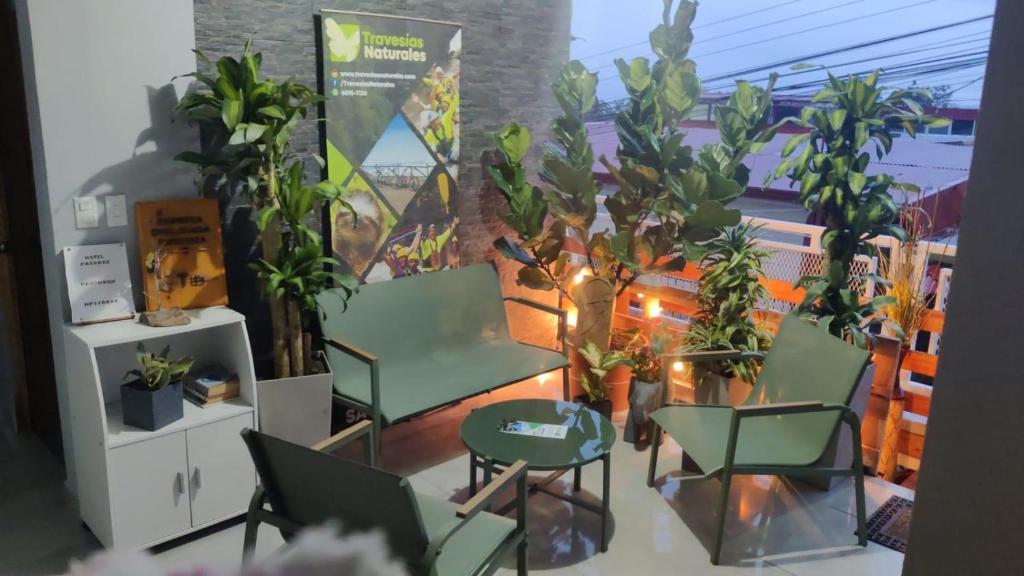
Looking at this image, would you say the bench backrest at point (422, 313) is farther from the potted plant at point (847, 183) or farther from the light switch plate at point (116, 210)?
the potted plant at point (847, 183)

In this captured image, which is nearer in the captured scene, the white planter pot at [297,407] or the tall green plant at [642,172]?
the white planter pot at [297,407]

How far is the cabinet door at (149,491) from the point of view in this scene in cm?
298

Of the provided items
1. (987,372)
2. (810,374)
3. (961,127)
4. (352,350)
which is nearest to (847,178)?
(961,127)

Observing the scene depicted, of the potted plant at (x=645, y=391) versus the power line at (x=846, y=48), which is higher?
the power line at (x=846, y=48)

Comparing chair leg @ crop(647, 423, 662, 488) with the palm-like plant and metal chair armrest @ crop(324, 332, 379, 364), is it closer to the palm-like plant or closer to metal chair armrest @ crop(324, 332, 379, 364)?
the palm-like plant

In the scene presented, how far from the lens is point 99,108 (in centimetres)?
312

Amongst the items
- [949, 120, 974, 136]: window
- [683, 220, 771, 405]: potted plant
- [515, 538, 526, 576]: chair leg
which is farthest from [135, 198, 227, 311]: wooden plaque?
[949, 120, 974, 136]: window

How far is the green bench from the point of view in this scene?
3.71 m

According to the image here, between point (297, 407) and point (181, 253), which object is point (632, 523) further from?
point (181, 253)

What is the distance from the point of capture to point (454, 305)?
14.6 feet

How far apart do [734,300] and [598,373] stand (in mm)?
846

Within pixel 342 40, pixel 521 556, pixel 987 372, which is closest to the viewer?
pixel 987 372

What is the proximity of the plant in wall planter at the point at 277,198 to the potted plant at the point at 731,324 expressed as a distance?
190cm

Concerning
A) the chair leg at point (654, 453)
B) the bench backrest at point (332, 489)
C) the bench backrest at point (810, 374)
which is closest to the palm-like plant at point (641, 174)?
the bench backrest at point (810, 374)
